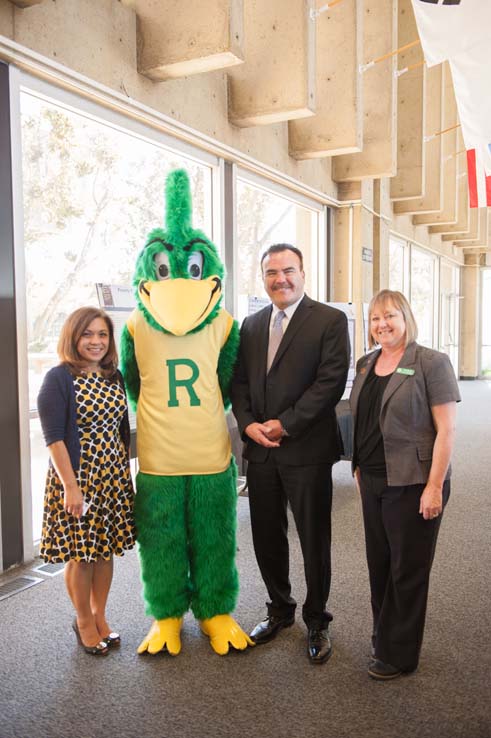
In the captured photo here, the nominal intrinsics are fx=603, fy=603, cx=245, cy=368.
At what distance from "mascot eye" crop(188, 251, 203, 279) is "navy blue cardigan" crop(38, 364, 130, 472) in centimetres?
60

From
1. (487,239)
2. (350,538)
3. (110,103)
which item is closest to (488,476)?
(350,538)

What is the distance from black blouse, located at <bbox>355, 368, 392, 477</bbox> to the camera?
201 cm

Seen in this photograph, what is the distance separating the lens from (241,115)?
4.16 metres

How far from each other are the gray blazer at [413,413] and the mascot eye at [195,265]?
86cm

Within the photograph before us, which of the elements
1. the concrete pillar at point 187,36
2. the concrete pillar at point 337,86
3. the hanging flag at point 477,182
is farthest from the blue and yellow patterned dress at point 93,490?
the hanging flag at point 477,182

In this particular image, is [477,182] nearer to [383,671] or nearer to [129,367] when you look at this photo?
[129,367]

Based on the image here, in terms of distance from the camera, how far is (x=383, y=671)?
203 cm

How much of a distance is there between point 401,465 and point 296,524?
484 millimetres

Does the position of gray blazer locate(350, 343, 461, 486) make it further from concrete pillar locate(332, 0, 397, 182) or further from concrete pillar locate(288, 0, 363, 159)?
concrete pillar locate(332, 0, 397, 182)

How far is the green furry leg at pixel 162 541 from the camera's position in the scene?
85.8 inches

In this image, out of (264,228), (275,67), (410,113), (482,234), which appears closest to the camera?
(275,67)

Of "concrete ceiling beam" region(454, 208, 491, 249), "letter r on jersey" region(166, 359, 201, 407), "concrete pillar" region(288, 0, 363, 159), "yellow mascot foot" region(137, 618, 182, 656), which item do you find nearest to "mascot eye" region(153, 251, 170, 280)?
"letter r on jersey" region(166, 359, 201, 407)

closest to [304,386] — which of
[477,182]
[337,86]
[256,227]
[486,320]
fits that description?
[256,227]

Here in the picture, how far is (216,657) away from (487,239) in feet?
40.1
